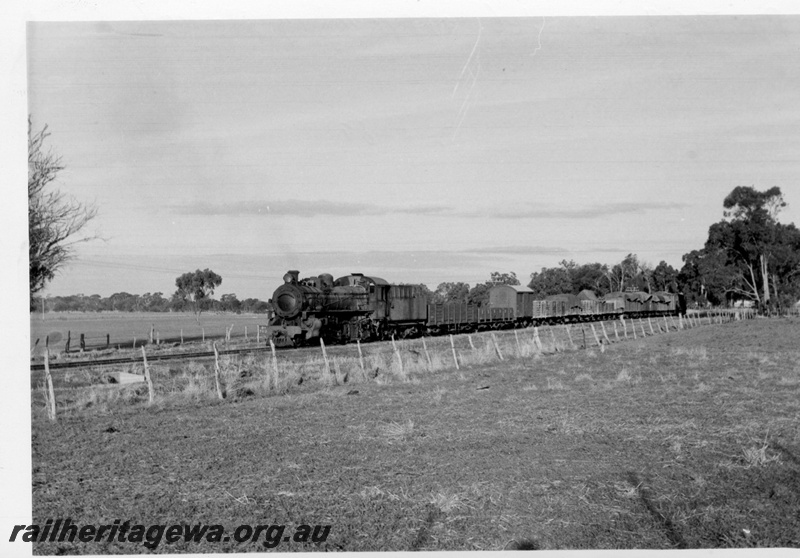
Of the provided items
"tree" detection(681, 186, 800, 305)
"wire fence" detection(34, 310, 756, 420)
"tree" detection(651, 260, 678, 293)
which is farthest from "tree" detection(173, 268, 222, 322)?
"tree" detection(651, 260, 678, 293)

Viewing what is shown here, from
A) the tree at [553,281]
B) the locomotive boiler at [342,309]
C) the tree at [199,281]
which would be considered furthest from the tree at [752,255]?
the tree at [199,281]

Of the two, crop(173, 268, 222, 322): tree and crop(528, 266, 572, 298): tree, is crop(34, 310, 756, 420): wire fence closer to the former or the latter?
crop(173, 268, 222, 322): tree

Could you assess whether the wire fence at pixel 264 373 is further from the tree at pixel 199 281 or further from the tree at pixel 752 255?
the tree at pixel 752 255

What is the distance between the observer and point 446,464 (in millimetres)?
8766

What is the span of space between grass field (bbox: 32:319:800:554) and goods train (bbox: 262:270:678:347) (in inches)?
460

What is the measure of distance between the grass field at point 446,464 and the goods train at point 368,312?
1167 centimetres

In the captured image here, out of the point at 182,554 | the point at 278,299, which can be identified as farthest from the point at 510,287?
the point at 182,554

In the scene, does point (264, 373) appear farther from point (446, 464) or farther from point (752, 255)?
point (752, 255)

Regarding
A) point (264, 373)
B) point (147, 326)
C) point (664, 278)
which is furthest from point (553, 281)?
point (264, 373)

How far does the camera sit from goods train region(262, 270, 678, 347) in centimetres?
2761

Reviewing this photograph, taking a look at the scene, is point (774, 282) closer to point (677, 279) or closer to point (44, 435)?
point (677, 279)

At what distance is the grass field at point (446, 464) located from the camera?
6656 millimetres

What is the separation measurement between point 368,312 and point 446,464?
23377 mm

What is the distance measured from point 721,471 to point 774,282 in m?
60.5
